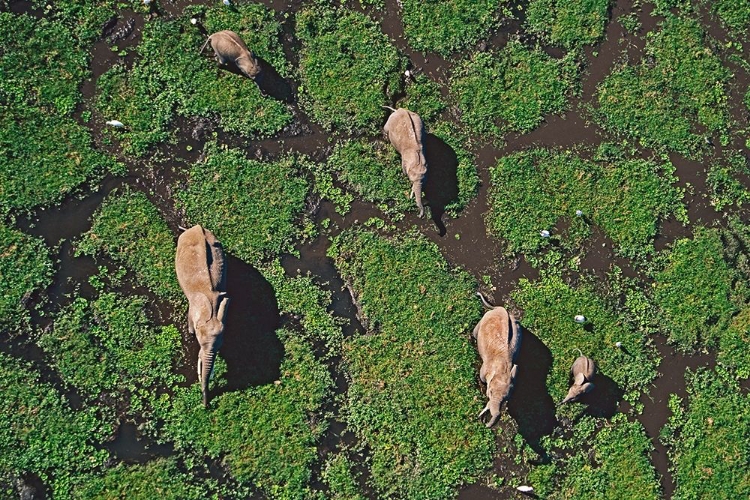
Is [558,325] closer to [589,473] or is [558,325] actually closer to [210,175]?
[589,473]

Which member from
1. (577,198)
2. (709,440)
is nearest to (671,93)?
(577,198)

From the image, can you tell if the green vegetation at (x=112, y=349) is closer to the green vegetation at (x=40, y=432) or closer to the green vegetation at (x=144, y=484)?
the green vegetation at (x=40, y=432)

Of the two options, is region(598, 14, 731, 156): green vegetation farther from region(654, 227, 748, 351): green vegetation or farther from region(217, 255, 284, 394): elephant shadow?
region(217, 255, 284, 394): elephant shadow

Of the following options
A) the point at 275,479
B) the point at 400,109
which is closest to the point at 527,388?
the point at 275,479

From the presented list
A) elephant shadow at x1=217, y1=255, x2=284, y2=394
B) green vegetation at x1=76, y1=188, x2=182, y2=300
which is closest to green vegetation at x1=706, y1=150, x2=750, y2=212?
elephant shadow at x1=217, y1=255, x2=284, y2=394

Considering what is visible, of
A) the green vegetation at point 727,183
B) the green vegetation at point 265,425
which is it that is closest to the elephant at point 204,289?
the green vegetation at point 265,425
